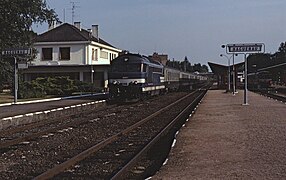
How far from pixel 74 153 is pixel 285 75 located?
223 ft

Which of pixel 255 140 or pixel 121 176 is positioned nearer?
pixel 121 176

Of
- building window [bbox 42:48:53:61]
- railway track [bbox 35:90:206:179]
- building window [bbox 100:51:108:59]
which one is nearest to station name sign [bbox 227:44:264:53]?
railway track [bbox 35:90:206:179]

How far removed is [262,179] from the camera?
27.5 feet

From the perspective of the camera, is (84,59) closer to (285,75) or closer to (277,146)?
(285,75)

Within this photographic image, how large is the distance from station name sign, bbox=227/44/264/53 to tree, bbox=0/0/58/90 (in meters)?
→ 16.0

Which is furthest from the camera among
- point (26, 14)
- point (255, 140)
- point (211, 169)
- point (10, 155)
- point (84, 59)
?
point (84, 59)

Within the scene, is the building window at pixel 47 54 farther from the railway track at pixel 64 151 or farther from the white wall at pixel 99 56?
the railway track at pixel 64 151

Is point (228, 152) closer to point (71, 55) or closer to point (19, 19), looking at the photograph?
point (19, 19)

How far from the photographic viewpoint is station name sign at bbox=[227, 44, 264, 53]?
28.8 m

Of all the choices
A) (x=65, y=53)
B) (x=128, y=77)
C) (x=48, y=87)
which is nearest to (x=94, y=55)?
(x=65, y=53)

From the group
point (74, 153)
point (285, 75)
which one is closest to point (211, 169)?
point (74, 153)

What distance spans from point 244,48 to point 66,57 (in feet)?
142

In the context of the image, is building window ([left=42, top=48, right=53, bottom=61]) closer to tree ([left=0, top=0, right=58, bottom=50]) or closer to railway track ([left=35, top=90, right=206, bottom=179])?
tree ([left=0, top=0, right=58, bottom=50])

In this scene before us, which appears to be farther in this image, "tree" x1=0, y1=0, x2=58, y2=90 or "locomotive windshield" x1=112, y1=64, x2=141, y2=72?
"tree" x1=0, y1=0, x2=58, y2=90
